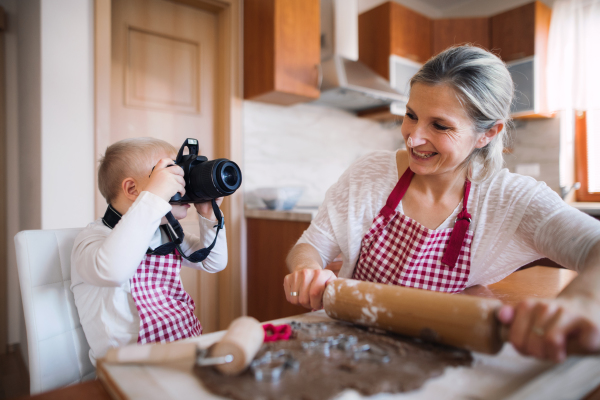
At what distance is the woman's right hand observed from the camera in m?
0.68

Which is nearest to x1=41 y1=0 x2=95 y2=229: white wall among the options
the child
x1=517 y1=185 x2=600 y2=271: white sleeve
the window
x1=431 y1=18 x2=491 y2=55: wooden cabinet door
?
the child

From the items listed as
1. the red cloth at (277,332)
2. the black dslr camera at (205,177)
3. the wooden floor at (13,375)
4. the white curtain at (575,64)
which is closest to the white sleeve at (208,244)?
the black dslr camera at (205,177)

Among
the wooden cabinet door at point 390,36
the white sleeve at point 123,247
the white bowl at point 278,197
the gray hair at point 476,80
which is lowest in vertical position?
the white sleeve at point 123,247

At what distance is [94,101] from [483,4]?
303cm

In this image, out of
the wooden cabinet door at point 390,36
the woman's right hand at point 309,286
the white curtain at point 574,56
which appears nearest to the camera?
the woman's right hand at point 309,286

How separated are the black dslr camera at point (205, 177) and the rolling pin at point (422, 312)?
0.34 metres

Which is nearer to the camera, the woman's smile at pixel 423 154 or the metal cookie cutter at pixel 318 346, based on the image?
the metal cookie cutter at pixel 318 346

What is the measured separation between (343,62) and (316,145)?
0.55 metres

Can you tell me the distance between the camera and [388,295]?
0.57 m

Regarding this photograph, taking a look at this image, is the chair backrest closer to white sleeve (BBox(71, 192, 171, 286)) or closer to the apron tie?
white sleeve (BBox(71, 192, 171, 286))

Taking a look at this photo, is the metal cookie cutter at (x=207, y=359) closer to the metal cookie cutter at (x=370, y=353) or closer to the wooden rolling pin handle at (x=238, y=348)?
the wooden rolling pin handle at (x=238, y=348)

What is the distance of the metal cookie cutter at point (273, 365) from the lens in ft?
1.41

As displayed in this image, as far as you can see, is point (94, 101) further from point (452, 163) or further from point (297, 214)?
point (452, 163)

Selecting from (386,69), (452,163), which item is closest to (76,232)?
(452,163)
